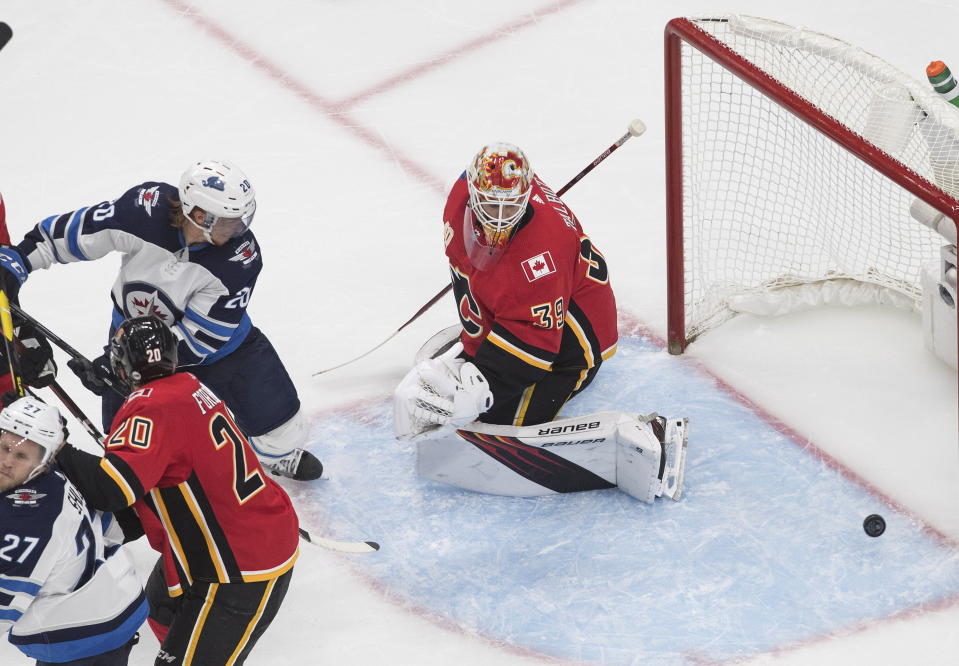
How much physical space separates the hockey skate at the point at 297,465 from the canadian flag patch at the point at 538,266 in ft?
2.71

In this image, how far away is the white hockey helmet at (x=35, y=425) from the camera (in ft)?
7.97

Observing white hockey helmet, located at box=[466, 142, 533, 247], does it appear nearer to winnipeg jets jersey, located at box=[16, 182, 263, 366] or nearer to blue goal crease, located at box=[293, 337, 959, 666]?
winnipeg jets jersey, located at box=[16, 182, 263, 366]

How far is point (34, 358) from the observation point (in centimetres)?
321

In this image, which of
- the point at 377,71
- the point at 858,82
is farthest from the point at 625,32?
the point at 858,82

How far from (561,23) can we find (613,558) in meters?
2.93

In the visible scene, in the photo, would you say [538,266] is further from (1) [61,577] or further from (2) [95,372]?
(1) [61,577]

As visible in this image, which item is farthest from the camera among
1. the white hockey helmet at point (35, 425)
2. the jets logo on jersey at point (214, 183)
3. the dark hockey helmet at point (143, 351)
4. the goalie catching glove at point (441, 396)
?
the goalie catching glove at point (441, 396)

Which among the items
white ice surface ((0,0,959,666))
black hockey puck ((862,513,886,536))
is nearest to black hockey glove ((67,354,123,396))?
white ice surface ((0,0,959,666))

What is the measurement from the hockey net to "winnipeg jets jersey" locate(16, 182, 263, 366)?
1295 millimetres

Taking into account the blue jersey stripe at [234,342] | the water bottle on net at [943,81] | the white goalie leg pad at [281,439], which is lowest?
the white goalie leg pad at [281,439]

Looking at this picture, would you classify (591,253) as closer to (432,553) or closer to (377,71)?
(432,553)

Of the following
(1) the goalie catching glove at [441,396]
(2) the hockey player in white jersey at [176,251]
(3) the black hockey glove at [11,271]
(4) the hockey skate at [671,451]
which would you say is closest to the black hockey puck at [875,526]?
(4) the hockey skate at [671,451]

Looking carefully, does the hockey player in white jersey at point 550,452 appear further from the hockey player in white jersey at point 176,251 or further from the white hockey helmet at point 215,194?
the white hockey helmet at point 215,194

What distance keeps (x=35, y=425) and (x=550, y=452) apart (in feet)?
4.62
